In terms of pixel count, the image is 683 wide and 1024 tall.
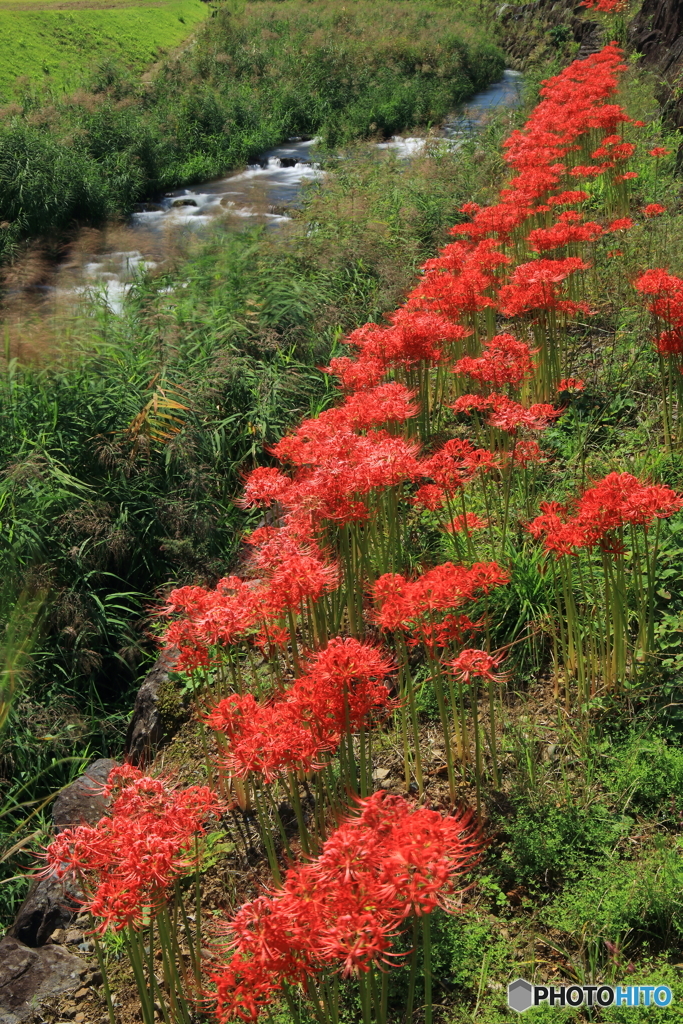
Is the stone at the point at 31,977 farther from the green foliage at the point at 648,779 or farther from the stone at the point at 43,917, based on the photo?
the green foliage at the point at 648,779

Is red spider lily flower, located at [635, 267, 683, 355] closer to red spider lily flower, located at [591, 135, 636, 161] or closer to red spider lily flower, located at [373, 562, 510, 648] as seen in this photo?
red spider lily flower, located at [373, 562, 510, 648]

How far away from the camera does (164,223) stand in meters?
13.0

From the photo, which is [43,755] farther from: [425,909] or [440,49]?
[440,49]

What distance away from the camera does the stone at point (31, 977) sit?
9.87 ft

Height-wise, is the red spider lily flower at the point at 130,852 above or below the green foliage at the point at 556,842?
above

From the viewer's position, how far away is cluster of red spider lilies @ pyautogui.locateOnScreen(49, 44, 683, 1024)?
1.83m

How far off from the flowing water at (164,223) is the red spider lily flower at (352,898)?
5.73 metres

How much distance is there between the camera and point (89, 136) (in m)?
14.8

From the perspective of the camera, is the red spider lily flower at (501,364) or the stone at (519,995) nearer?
the stone at (519,995)

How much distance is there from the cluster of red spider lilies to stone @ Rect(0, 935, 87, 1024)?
1.10 feet

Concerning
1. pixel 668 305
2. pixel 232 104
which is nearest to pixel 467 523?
pixel 668 305

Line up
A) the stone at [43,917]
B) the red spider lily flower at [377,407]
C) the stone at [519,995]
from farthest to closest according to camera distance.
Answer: the red spider lily flower at [377,407]
the stone at [43,917]
the stone at [519,995]

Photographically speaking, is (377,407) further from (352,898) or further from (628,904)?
(352,898)

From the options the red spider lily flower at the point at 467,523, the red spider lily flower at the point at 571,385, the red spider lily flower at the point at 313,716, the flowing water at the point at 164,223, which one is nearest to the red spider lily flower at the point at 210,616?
the red spider lily flower at the point at 313,716
